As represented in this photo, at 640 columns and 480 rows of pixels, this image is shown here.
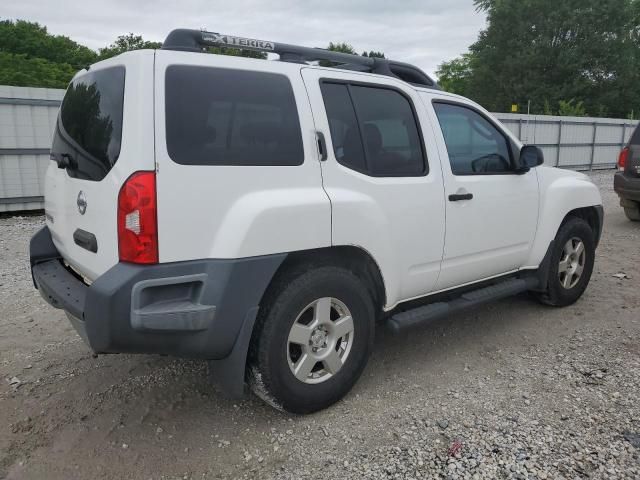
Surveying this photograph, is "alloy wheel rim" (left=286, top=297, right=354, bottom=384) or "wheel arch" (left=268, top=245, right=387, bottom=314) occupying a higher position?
"wheel arch" (left=268, top=245, right=387, bottom=314)

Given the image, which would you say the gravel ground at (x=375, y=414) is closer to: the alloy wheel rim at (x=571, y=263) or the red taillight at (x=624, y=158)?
the alloy wheel rim at (x=571, y=263)

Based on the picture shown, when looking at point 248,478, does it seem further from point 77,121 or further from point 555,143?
point 555,143

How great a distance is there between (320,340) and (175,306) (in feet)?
2.93

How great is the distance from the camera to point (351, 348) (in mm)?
3023

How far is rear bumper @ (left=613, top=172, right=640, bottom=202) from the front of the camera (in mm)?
7930

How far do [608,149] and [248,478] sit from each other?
19830 mm

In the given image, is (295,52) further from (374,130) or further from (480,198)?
(480,198)

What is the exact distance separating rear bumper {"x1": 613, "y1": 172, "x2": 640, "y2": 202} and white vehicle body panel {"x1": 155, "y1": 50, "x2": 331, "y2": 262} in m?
7.02

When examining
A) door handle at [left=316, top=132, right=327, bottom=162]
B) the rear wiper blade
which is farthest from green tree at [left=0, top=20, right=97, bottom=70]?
door handle at [left=316, top=132, right=327, bottom=162]

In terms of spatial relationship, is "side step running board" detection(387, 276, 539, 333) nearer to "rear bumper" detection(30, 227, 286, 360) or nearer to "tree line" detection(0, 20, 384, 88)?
"rear bumper" detection(30, 227, 286, 360)

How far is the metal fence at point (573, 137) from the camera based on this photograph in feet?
52.2

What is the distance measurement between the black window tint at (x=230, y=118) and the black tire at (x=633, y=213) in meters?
7.79

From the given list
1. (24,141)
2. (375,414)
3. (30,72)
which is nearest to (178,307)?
(375,414)

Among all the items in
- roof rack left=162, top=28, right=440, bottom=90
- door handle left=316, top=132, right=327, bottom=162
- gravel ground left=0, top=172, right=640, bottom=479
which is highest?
roof rack left=162, top=28, right=440, bottom=90
